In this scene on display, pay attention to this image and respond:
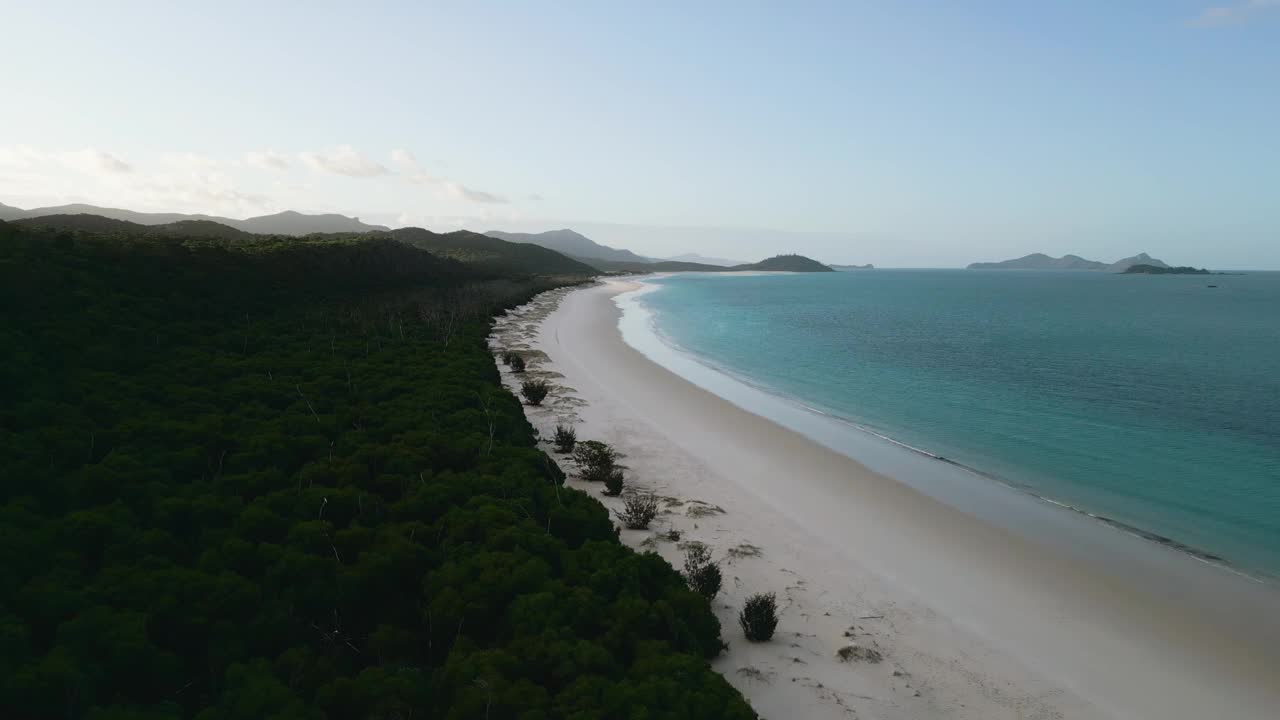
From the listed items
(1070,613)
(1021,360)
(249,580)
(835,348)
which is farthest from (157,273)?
(1021,360)

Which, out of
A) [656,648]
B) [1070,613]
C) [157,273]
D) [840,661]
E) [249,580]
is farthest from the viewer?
[157,273]

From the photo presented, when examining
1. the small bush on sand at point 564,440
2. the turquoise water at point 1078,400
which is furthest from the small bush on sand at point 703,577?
the turquoise water at point 1078,400

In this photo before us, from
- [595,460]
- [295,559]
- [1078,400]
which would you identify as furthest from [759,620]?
[1078,400]

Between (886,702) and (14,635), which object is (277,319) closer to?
(14,635)

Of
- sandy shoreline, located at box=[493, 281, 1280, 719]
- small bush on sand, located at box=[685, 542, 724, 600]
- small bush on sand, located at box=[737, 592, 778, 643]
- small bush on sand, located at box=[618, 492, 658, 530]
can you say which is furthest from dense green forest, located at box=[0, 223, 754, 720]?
sandy shoreline, located at box=[493, 281, 1280, 719]

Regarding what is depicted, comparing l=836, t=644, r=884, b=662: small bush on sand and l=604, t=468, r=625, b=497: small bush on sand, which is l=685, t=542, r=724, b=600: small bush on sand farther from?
l=604, t=468, r=625, b=497: small bush on sand

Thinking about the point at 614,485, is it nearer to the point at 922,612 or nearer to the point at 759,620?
the point at 759,620

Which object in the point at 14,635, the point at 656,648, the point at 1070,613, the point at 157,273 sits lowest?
the point at 1070,613
